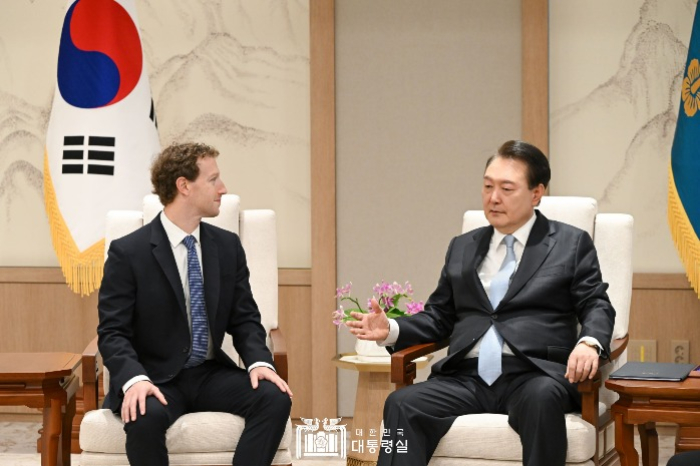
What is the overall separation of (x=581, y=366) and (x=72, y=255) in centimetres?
268

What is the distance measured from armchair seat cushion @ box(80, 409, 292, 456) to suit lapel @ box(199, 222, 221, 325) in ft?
1.29

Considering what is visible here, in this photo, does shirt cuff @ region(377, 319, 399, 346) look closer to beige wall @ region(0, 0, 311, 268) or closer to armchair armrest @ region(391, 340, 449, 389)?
armchair armrest @ region(391, 340, 449, 389)

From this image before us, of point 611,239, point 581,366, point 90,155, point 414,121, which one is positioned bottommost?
point 581,366

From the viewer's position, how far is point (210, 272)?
3521mm

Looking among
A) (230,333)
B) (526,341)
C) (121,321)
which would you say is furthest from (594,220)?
(121,321)

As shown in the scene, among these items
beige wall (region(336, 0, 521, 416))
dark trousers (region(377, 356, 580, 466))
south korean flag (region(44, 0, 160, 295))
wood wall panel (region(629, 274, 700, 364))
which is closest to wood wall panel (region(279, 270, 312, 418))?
beige wall (region(336, 0, 521, 416))

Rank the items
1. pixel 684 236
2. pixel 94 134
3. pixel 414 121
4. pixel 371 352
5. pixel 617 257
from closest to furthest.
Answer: pixel 617 257 → pixel 371 352 → pixel 684 236 → pixel 94 134 → pixel 414 121

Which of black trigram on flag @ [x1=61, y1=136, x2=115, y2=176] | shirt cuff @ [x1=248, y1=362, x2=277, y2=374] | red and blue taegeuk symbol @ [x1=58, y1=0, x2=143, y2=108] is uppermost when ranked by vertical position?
red and blue taegeuk symbol @ [x1=58, y1=0, x2=143, y2=108]

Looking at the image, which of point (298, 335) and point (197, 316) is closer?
point (197, 316)

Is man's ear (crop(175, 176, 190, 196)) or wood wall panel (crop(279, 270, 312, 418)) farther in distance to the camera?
wood wall panel (crop(279, 270, 312, 418))

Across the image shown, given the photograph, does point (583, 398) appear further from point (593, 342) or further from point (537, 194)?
point (537, 194)

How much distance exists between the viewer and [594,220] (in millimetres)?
3824

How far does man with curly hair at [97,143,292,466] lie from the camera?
3221 mm

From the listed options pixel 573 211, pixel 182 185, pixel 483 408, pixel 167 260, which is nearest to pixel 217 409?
pixel 167 260
